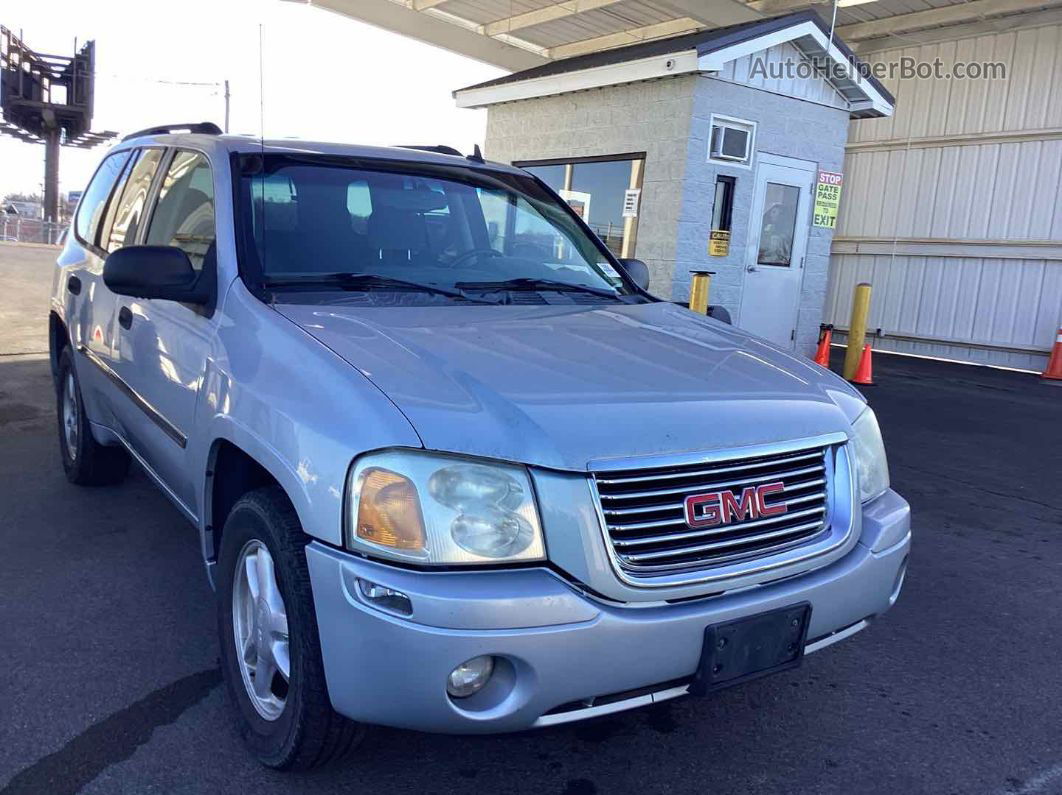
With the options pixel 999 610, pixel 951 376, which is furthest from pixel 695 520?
pixel 951 376

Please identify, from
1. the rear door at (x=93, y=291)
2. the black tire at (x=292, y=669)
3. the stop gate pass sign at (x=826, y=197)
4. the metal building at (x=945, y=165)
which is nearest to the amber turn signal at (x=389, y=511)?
the black tire at (x=292, y=669)

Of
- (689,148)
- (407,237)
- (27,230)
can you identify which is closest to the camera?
(407,237)

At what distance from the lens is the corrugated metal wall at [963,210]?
13.0 meters

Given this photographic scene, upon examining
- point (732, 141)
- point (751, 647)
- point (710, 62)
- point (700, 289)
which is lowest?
point (751, 647)

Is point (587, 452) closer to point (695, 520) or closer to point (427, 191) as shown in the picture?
point (695, 520)

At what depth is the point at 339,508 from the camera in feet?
6.78

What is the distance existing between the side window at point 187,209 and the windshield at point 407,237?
21 centimetres

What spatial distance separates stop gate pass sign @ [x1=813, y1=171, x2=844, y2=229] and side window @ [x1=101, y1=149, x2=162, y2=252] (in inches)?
340

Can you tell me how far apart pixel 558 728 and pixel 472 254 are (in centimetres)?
199

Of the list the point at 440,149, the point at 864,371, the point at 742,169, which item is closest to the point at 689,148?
the point at 742,169

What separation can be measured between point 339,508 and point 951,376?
39.3ft

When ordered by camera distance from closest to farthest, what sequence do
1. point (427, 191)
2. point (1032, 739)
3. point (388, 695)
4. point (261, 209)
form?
point (388, 695) < point (1032, 739) < point (261, 209) < point (427, 191)

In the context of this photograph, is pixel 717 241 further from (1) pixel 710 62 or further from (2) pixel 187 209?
(2) pixel 187 209

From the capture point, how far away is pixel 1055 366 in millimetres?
12195
